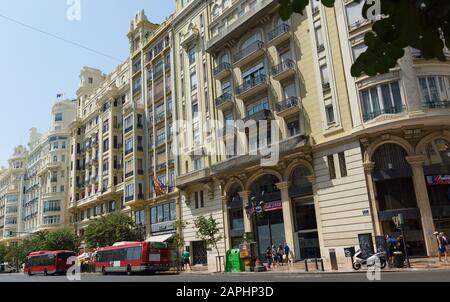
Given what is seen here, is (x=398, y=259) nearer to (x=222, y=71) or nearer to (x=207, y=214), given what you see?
(x=207, y=214)

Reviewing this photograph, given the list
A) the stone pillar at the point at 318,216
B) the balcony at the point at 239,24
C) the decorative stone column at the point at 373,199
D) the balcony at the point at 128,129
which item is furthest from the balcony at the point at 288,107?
the balcony at the point at 128,129

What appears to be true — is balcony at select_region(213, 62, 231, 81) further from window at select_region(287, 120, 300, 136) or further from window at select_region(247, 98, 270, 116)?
window at select_region(287, 120, 300, 136)

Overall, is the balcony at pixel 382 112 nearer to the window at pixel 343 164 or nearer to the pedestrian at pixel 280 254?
the window at pixel 343 164

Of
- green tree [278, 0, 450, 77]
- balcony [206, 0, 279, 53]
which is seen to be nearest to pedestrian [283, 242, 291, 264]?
balcony [206, 0, 279, 53]

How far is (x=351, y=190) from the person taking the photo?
996 inches

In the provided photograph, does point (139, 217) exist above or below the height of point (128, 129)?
below

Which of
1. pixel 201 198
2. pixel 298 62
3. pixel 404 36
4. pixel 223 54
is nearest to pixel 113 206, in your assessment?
pixel 201 198

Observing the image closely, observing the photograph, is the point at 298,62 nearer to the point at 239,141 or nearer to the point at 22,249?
the point at 239,141

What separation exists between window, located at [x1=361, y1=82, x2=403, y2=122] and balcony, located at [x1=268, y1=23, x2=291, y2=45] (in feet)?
27.7

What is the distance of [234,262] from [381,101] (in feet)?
44.6

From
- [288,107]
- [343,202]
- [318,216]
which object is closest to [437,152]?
[343,202]

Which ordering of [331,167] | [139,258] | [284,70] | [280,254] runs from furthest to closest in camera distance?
[139,258] → [284,70] → [280,254] → [331,167]

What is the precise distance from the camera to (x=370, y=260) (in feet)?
61.6

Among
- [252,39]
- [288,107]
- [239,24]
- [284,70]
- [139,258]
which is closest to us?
[288,107]
